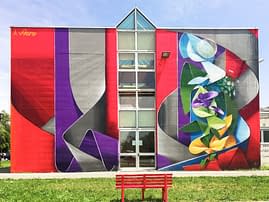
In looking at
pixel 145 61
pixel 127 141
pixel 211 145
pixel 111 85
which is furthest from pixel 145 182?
pixel 145 61

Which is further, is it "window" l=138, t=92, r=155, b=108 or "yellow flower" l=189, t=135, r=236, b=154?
"window" l=138, t=92, r=155, b=108

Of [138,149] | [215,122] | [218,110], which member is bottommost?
[138,149]

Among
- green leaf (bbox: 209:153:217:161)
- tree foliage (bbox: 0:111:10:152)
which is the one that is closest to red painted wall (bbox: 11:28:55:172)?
green leaf (bbox: 209:153:217:161)

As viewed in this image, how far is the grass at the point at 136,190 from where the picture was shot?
12.9 meters

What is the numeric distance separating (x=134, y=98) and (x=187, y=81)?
118 inches

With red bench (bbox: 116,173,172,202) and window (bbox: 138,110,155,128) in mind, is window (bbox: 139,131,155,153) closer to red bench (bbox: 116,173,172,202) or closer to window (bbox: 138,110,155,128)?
window (bbox: 138,110,155,128)

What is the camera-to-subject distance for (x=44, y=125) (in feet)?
77.4

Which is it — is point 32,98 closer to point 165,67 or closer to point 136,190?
point 165,67

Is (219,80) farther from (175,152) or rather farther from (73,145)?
(73,145)

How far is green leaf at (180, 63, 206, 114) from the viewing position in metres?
24.4

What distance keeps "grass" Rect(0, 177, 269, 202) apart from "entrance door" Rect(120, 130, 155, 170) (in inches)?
206

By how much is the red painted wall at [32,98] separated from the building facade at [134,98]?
52 mm

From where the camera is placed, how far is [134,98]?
24.7 m

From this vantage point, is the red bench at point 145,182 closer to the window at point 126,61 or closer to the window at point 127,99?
the window at point 127,99
